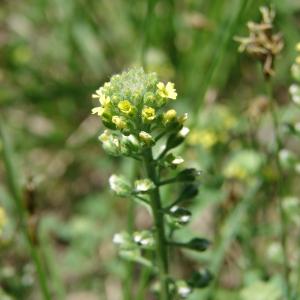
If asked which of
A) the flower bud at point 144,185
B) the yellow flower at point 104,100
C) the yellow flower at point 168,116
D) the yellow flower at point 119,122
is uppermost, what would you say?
the yellow flower at point 104,100

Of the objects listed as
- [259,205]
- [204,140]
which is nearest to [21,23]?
[204,140]

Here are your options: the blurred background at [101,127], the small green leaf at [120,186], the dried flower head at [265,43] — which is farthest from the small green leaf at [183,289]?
the dried flower head at [265,43]

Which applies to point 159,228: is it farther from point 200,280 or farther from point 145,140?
point 145,140

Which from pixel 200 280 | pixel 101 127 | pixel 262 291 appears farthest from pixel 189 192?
pixel 101 127

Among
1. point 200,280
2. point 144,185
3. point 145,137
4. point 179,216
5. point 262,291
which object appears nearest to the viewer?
point 145,137

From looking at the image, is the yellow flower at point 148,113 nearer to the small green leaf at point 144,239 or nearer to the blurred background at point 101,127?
the small green leaf at point 144,239
